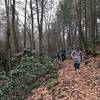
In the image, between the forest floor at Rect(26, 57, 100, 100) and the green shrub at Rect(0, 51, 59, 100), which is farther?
the green shrub at Rect(0, 51, 59, 100)

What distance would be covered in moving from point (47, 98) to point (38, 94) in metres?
1.25

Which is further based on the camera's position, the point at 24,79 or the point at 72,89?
the point at 24,79

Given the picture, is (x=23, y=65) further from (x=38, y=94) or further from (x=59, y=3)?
(x=59, y=3)

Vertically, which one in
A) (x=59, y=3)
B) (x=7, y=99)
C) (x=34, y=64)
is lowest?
(x=7, y=99)

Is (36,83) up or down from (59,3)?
down

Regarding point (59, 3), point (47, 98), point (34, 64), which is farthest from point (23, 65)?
point (59, 3)

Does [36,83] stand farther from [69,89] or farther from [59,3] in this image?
[59,3]

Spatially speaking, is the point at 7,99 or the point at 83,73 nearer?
the point at 7,99

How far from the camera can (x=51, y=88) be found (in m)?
13.9

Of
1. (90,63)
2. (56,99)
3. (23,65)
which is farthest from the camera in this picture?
(90,63)

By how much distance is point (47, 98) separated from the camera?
12633mm

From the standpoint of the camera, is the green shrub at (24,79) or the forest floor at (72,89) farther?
the green shrub at (24,79)

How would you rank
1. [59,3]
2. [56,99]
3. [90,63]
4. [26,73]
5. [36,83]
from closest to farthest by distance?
1. [56,99]
2. [36,83]
3. [26,73]
4. [90,63]
5. [59,3]

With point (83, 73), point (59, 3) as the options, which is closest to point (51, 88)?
point (83, 73)
